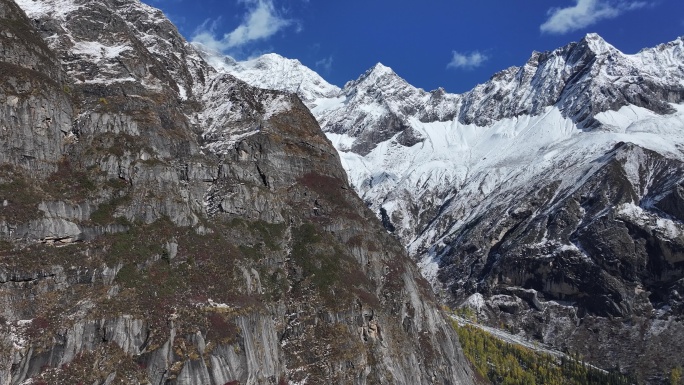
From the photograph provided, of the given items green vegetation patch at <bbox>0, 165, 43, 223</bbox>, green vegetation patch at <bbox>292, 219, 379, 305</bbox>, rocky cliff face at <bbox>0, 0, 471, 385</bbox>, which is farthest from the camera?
green vegetation patch at <bbox>292, 219, 379, 305</bbox>

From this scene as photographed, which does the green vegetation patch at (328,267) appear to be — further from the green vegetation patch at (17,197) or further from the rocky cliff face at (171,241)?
the green vegetation patch at (17,197)

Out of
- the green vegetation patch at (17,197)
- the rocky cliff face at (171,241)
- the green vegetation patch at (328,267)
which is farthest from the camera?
the green vegetation patch at (328,267)

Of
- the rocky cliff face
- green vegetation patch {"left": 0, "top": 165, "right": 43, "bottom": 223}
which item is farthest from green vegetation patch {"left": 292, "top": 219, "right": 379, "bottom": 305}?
green vegetation patch {"left": 0, "top": 165, "right": 43, "bottom": 223}

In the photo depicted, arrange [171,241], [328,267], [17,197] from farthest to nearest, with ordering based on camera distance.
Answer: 1. [328,267]
2. [171,241]
3. [17,197]

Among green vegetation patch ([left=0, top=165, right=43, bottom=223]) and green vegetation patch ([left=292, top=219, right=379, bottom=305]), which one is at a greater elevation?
green vegetation patch ([left=0, top=165, right=43, bottom=223])

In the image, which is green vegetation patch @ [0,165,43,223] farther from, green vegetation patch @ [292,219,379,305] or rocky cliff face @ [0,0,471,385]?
green vegetation patch @ [292,219,379,305]

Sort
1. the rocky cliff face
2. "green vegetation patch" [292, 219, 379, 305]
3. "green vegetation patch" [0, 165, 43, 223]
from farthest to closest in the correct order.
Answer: "green vegetation patch" [292, 219, 379, 305] → "green vegetation patch" [0, 165, 43, 223] → the rocky cliff face

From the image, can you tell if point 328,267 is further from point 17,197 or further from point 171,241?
point 17,197

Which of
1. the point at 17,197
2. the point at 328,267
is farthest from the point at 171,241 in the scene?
the point at 328,267

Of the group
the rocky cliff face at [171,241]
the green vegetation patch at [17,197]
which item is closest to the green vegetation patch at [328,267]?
the rocky cliff face at [171,241]
